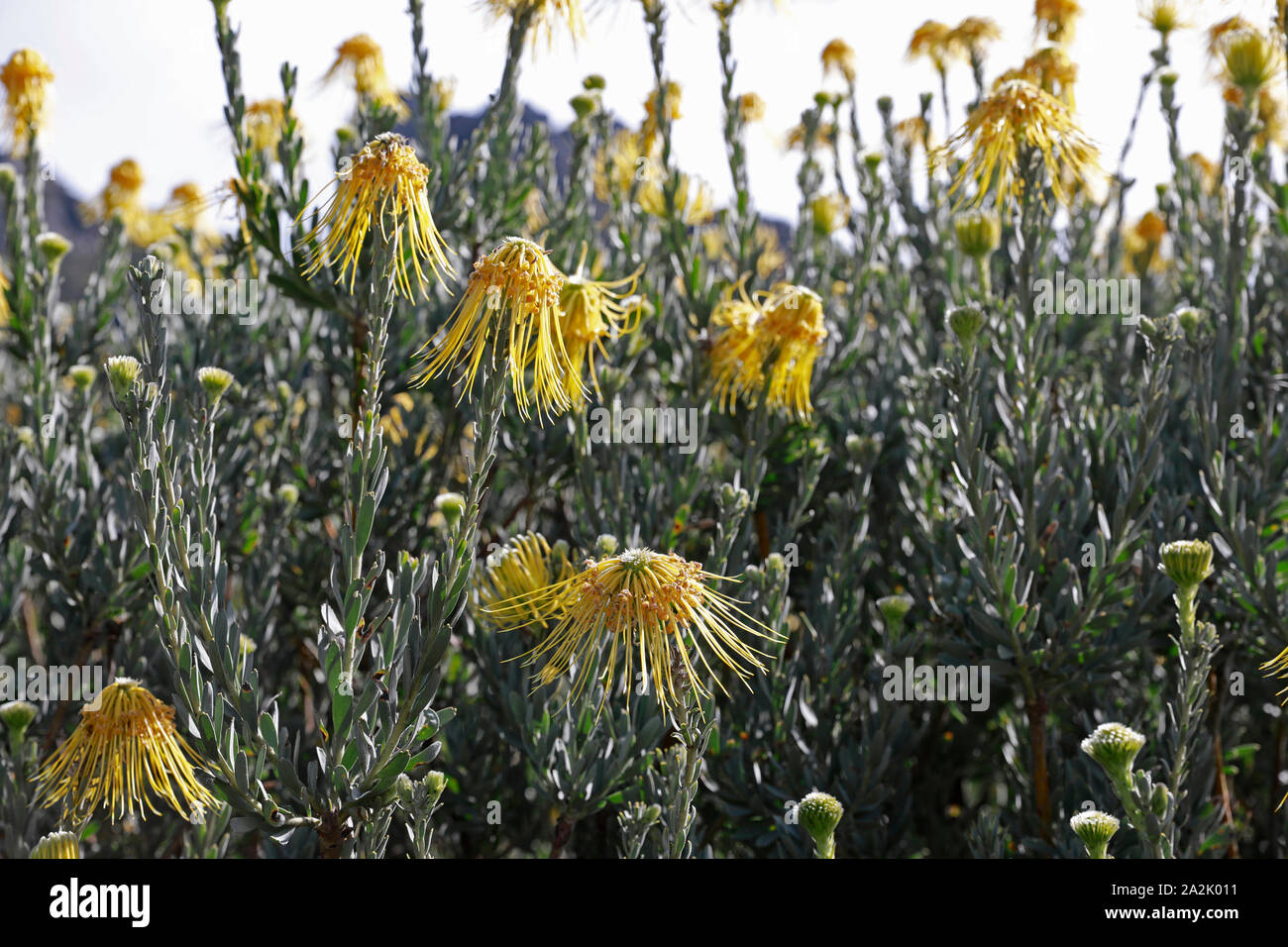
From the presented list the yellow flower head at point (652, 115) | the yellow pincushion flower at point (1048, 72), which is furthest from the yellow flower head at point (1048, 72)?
the yellow flower head at point (652, 115)

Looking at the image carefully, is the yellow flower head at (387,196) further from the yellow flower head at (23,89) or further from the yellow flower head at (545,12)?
the yellow flower head at (23,89)

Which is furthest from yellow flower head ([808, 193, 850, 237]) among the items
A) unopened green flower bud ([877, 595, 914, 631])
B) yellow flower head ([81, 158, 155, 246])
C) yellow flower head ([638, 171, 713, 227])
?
yellow flower head ([81, 158, 155, 246])

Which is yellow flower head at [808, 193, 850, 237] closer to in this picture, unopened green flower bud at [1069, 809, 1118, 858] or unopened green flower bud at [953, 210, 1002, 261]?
unopened green flower bud at [953, 210, 1002, 261]

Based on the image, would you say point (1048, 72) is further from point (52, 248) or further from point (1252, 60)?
point (52, 248)

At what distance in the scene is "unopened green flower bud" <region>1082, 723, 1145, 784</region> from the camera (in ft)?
5.98

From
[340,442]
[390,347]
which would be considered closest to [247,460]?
[340,442]

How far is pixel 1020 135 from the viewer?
278 centimetres

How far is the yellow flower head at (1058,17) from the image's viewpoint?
4.58 metres

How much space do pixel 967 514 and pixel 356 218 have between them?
1750mm

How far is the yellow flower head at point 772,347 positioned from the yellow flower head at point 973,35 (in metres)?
2.26

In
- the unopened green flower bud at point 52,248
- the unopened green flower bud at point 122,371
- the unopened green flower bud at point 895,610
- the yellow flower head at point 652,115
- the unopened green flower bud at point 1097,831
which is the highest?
the yellow flower head at point 652,115

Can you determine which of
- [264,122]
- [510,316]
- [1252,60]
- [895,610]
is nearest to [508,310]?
[510,316]
